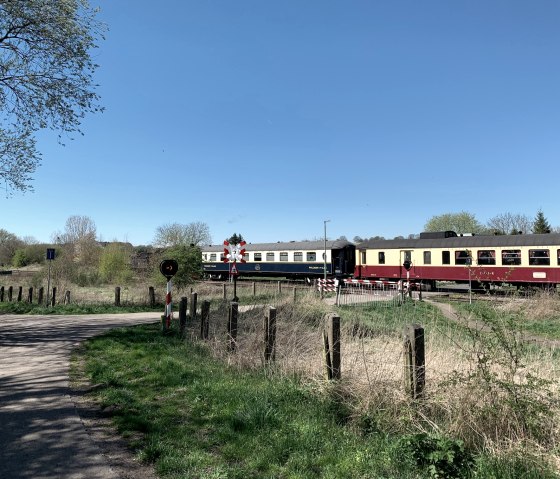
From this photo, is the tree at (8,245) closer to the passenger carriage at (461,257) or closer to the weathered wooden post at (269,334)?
the passenger carriage at (461,257)

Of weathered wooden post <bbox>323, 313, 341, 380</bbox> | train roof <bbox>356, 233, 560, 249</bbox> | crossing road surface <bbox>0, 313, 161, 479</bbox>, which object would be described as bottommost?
crossing road surface <bbox>0, 313, 161, 479</bbox>

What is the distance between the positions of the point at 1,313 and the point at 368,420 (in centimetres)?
1869

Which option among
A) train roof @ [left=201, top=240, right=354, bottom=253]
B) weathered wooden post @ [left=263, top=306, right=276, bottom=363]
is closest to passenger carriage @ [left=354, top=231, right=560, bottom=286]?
train roof @ [left=201, top=240, right=354, bottom=253]

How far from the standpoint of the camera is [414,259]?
29.4m

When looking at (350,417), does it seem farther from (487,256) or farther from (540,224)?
(540,224)

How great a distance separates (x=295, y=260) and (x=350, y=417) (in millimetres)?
30423

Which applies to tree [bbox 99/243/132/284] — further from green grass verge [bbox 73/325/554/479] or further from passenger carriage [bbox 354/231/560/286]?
green grass verge [bbox 73/325/554/479]

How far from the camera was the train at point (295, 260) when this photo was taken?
33031mm

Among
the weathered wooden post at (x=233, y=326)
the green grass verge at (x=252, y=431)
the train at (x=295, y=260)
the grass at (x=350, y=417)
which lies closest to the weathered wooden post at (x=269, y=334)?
the grass at (x=350, y=417)

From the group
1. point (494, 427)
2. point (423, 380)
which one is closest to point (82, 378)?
point (423, 380)

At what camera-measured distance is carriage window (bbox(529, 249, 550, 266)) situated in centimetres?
2319

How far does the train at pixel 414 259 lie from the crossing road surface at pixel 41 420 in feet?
56.1

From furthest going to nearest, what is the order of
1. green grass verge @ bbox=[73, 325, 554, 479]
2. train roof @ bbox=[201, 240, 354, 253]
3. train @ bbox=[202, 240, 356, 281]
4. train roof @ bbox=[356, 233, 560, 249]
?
1. train roof @ bbox=[201, 240, 354, 253]
2. train @ bbox=[202, 240, 356, 281]
3. train roof @ bbox=[356, 233, 560, 249]
4. green grass verge @ bbox=[73, 325, 554, 479]

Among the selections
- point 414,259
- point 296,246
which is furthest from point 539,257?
point 296,246
